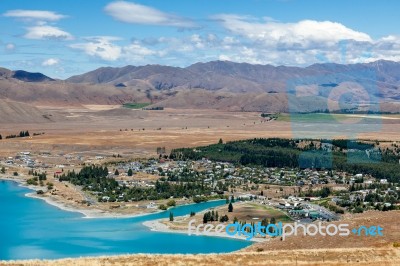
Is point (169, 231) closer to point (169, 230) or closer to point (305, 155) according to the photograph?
point (169, 230)

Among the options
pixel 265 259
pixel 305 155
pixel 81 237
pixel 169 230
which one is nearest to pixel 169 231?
pixel 169 230

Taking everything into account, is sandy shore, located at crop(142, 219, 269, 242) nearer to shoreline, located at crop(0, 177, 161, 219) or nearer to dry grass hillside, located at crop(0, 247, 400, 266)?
shoreline, located at crop(0, 177, 161, 219)

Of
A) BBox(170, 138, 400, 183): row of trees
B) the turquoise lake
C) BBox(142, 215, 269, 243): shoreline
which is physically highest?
BBox(170, 138, 400, 183): row of trees

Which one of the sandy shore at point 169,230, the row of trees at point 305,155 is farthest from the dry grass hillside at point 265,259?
the row of trees at point 305,155

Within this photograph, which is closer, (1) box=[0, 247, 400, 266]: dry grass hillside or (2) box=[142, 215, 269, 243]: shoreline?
(1) box=[0, 247, 400, 266]: dry grass hillside

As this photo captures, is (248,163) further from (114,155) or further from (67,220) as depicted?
(67,220)

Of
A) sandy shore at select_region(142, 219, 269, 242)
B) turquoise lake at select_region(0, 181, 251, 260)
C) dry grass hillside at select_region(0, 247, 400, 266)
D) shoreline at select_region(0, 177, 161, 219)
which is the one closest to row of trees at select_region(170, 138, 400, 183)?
turquoise lake at select_region(0, 181, 251, 260)

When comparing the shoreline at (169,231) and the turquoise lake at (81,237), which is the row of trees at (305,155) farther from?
the shoreline at (169,231)

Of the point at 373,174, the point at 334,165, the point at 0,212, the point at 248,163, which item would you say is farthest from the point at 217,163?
the point at 0,212
